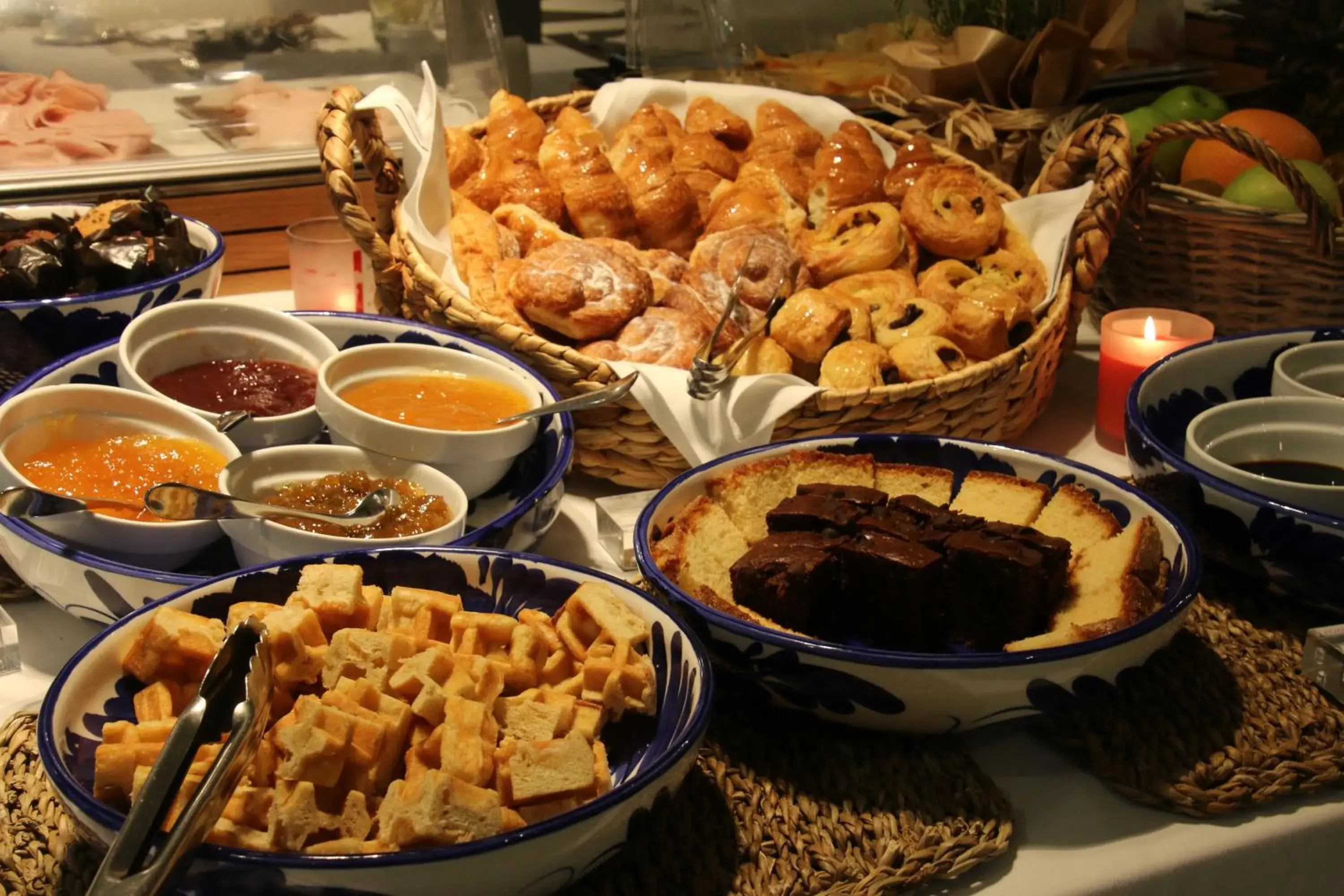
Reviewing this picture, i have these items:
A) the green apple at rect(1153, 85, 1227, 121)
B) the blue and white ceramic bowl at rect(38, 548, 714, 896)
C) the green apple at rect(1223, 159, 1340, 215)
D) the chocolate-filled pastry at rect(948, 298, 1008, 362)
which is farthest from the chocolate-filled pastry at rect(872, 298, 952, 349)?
the green apple at rect(1153, 85, 1227, 121)

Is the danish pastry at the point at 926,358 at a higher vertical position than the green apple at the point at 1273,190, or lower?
lower

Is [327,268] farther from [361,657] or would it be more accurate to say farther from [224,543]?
[361,657]

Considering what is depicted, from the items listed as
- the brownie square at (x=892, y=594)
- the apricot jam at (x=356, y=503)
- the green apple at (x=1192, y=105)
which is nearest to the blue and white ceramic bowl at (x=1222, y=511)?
the brownie square at (x=892, y=594)

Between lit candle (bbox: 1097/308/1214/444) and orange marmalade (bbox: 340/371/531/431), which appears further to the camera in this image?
lit candle (bbox: 1097/308/1214/444)

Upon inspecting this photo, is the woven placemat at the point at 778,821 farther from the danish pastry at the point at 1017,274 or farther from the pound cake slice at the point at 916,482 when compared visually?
the danish pastry at the point at 1017,274

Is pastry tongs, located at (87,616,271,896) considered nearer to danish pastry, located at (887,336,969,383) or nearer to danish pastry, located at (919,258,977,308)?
danish pastry, located at (887,336,969,383)

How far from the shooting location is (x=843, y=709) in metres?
1.11

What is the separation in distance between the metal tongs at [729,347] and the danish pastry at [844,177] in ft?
0.74

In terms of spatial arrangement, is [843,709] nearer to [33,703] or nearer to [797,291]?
[33,703]

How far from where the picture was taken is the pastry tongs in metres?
0.79

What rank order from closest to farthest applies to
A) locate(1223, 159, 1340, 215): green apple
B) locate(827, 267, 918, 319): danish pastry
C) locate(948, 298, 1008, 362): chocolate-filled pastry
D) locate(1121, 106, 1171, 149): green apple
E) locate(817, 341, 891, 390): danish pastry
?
locate(817, 341, 891, 390): danish pastry, locate(948, 298, 1008, 362): chocolate-filled pastry, locate(827, 267, 918, 319): danish pastry, locate(1223, 159, 1340, 215): green apple, locate(1121, 106, 1171, 149): green apple

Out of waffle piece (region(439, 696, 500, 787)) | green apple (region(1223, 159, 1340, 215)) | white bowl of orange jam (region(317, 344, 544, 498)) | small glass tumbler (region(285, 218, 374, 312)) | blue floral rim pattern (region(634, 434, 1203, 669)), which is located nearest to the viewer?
waffle piece (region(439, 696, 500, 787))

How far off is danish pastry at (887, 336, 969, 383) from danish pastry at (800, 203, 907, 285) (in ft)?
0.89

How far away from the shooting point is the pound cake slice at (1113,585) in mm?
1135
